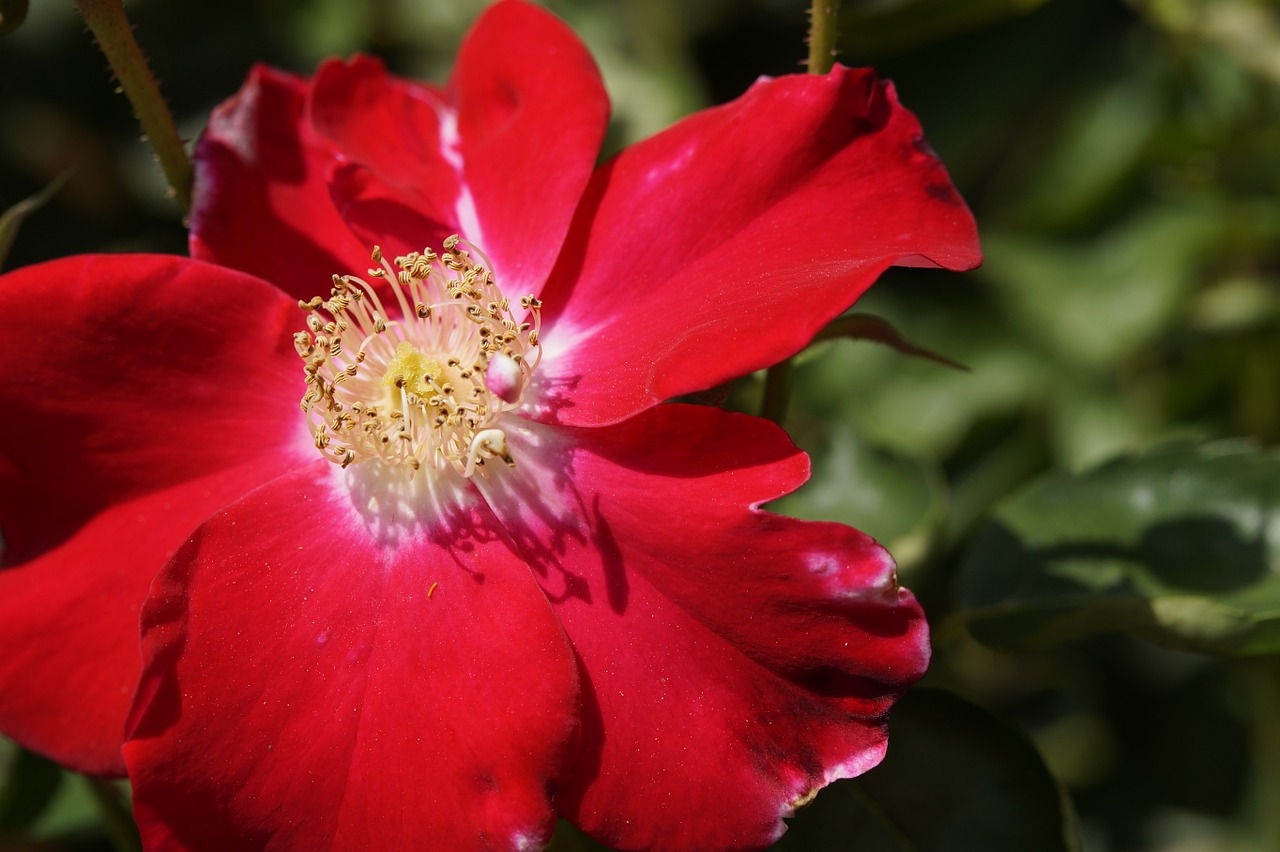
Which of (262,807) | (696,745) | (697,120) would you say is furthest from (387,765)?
(697,120)

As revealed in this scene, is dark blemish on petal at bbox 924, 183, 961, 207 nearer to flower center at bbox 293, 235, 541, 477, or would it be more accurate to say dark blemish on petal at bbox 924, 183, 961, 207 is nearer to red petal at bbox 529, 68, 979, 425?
red petal at bbox 529, 68, 979, 425

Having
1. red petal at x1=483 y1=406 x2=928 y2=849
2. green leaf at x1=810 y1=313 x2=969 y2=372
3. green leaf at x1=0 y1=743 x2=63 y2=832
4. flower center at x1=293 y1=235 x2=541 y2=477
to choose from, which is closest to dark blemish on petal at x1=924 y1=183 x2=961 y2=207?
green leaf at x1=810 y1=313 x2=969 y2=372

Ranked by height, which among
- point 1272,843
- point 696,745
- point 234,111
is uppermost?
point 234,111

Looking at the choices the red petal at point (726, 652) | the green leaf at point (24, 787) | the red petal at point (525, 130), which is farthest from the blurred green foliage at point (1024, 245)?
the red petal at point (726, 652)

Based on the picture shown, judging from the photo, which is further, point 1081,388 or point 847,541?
point 1081,388

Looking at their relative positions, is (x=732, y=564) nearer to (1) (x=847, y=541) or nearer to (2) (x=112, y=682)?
(1) (x=847, y=541)

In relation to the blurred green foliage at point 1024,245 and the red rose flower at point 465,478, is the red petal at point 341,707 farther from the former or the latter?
the blurred green foliage at point 1024,245
